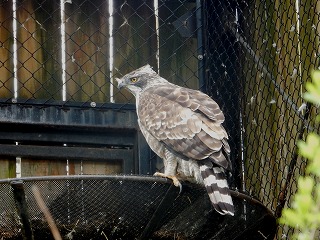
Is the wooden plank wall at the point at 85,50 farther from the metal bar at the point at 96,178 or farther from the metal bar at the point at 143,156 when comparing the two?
the metal bar at the point at 96,178

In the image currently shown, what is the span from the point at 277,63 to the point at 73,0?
1.94 metres

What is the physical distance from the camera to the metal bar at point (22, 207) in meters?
3.55

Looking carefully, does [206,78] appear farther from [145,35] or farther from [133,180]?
[133,180]

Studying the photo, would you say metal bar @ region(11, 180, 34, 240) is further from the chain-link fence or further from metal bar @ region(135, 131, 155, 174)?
the chain-link fence

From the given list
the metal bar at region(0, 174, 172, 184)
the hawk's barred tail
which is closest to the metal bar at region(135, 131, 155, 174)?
the hawk's barred tail

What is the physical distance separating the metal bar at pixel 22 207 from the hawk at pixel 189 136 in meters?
0.81

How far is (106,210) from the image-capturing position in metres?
3.94

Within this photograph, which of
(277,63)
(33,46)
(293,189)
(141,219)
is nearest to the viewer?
(141,219)

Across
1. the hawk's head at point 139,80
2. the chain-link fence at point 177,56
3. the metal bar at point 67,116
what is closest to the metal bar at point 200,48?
the chain-link fence at point 177,56

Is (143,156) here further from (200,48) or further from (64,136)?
(200,48)

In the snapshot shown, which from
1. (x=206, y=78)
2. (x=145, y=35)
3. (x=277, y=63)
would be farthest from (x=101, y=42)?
(x=277, y=63)

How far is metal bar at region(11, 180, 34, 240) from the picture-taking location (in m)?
3.55

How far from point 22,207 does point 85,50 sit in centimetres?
305

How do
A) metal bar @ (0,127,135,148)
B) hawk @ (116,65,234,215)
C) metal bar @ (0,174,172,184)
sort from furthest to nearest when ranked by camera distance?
metal bar @ (0,127,135,148) < hawk @ (116,65,234,215) < metal bar @ (0,174,172,184)
